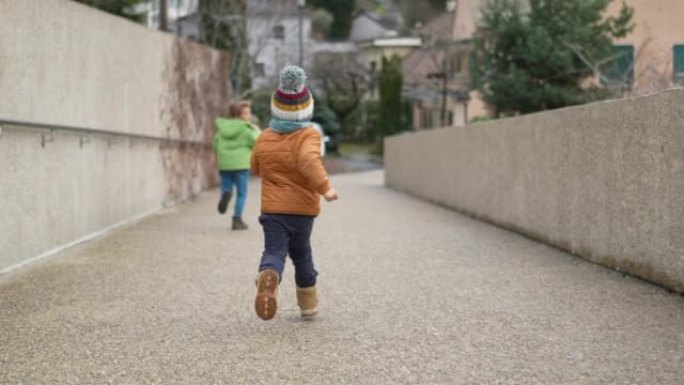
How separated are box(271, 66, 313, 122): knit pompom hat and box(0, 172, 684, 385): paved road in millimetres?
1270

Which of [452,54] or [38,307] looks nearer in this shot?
[38,307]

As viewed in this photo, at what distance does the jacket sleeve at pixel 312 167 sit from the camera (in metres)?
6.30

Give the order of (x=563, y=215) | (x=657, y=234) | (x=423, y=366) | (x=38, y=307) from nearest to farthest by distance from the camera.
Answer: (x=423, y=366), (x=38, y=307), (x=657, y=234), (x=563, y=215)

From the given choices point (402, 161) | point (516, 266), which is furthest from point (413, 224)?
point (402, 161)

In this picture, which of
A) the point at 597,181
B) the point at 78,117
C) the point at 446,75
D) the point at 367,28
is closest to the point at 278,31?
the point at 446,75

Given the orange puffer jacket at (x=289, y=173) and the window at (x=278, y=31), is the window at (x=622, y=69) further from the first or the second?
the orange puffer jacket at (x=289, y=173)

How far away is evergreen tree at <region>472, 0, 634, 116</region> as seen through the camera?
25.9m

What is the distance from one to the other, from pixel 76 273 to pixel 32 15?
2.32 metres

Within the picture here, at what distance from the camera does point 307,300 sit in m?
6.49

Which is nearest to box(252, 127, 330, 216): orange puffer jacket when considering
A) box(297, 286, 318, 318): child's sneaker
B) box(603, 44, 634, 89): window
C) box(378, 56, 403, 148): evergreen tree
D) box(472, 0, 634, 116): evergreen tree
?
box(297, 286, 318, 318): child's sneaker

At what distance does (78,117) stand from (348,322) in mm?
5229

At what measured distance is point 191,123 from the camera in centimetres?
1944

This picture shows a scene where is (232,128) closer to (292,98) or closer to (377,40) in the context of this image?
(292,98)

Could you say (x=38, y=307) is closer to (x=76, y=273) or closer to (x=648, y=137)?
(x=76, y=273)
